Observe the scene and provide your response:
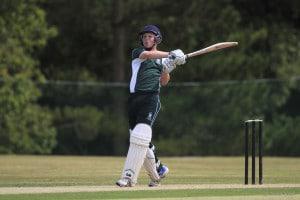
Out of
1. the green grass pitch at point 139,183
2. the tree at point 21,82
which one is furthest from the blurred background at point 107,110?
the green grass pitch at point 139,183

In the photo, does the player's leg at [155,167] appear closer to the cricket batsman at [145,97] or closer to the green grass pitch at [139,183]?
the cricket batsman at [145,97]

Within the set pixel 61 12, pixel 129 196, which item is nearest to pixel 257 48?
pixel 61 12

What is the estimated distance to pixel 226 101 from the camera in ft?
96.1

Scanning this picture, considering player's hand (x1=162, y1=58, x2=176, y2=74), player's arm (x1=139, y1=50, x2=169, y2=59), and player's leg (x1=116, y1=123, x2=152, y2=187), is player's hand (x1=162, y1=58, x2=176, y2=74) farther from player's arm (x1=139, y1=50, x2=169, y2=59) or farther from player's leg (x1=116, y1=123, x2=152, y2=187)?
player's leg (x1=116, y1=123, x2=152, y2=187)

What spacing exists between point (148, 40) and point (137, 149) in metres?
1.41

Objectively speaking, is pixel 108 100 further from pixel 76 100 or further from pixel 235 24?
pixel 235 24

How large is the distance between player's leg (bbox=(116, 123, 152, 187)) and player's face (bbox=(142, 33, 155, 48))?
1.01 m

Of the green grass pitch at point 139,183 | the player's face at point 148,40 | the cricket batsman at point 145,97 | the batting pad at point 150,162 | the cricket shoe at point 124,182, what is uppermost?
the player's face at point 148,40

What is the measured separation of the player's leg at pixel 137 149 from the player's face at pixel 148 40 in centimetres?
101

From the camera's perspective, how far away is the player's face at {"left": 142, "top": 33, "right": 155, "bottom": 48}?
1277cm

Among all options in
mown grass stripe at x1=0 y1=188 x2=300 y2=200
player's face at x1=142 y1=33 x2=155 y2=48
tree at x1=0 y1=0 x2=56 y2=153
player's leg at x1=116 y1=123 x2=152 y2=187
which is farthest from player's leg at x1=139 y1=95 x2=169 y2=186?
tree at x1=0 y1=0 x2=56 y2=153

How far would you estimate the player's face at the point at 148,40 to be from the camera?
12766mm

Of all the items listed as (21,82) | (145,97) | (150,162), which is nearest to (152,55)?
(145,97)

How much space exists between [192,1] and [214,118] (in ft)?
19.6
